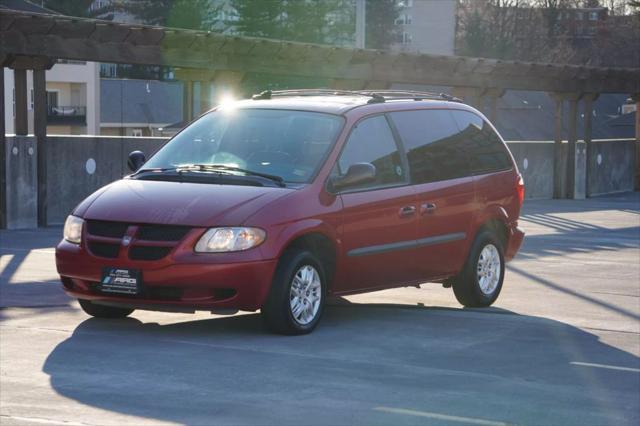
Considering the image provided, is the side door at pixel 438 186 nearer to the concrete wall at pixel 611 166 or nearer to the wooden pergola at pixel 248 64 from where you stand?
the wooden pergola at pixel 248 64

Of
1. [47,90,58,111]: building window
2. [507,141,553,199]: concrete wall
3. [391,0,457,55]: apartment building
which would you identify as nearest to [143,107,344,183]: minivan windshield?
[507,141,553,199]: concrete wall

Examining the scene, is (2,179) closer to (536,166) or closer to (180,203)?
(180,203)

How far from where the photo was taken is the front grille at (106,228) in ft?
31.7

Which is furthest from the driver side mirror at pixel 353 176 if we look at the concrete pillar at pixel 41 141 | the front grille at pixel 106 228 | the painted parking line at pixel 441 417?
the concrete pillar at pixel 41 141

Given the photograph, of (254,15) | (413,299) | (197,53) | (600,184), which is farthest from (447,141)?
(254,15)

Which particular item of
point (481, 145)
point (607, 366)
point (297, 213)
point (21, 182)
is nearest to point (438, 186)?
point (481, 145)

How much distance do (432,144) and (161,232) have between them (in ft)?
10.1

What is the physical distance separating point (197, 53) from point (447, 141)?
12837mm

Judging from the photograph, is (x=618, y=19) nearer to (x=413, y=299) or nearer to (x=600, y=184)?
(x=600, y=184)

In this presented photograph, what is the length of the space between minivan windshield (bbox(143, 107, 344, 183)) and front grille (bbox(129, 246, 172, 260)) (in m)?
A: 1.11

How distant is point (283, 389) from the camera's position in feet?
26.2

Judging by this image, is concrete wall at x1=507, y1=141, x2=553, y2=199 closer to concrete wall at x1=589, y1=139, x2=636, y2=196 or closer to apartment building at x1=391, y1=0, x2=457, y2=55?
concrete wall at x1=589, y1=139, x2=636, y2=196

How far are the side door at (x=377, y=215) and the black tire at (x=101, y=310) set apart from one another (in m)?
1.66

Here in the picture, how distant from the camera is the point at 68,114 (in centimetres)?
8788
